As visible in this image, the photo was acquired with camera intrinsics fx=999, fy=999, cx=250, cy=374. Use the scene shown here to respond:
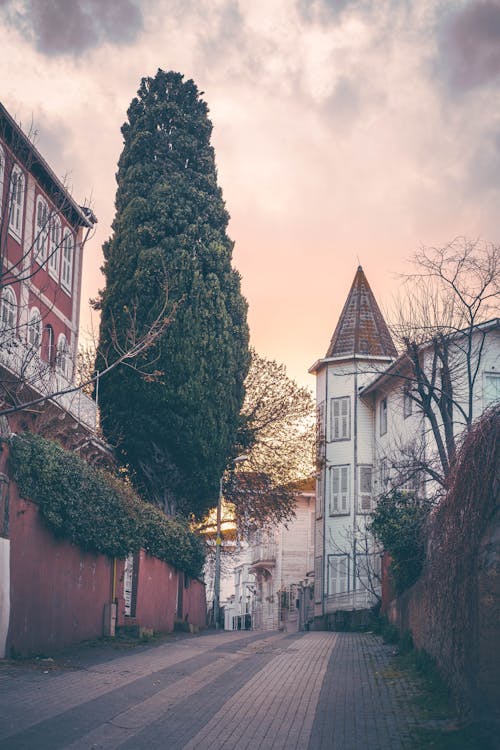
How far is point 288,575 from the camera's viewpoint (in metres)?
62.0

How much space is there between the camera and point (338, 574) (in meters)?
44.4

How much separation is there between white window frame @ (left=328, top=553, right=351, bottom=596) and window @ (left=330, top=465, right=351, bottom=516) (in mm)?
1996

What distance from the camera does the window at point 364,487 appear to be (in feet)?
144

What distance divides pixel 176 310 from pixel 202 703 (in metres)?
18.4

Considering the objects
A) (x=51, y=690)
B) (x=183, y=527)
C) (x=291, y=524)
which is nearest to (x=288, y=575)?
(x=291, y=524)

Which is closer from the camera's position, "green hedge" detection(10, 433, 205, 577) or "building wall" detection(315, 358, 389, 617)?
"green hedge" detection(10, 433, 205, 577)

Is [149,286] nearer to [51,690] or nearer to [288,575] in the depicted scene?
[51,690]

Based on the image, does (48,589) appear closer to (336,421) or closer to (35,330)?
(35,330)

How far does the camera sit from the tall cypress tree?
29.8m

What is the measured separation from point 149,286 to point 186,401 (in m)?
3.79

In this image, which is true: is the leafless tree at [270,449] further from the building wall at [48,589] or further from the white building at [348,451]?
the building wall at [48,589]

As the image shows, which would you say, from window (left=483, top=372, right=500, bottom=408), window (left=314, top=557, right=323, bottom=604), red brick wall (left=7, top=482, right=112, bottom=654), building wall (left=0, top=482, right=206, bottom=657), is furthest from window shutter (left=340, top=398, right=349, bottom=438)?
red brick wall (left=7, top=482, right=112, bottom=654)

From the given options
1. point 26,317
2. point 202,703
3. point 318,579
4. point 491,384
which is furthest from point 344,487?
point 202,703

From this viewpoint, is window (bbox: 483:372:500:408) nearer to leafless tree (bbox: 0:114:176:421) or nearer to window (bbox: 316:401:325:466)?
leafless tree (bbox: 0:114:176:421)
